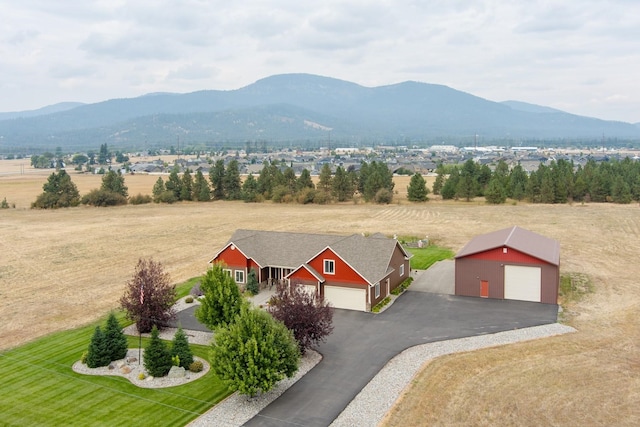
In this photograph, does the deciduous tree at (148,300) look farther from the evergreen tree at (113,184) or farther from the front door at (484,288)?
the evergreen tree at (113,184)

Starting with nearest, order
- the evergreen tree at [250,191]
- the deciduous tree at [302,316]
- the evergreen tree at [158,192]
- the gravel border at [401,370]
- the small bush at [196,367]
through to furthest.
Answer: the gravel border at [401,370] < the small bush at [196,367] < the deciduous tree at [302,316] < the evergreen tree at [158,192] < the evergreen tree at [250,191]

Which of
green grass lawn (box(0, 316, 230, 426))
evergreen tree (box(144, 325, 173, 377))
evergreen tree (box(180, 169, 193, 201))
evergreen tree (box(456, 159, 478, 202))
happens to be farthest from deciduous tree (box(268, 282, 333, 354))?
evergreen tree (box(180, 169, 193, 201))

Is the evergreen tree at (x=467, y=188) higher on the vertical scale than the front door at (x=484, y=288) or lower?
higher

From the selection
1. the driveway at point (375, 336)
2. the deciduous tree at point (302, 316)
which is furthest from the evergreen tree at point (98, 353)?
the driveway at point (375, 336)

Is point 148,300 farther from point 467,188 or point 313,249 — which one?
point 467,188

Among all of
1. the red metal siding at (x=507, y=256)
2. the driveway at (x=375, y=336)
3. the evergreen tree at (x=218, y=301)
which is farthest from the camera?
the red metal siding at (x=507, y=256)

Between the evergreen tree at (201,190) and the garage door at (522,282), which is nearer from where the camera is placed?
the garage door at (522,282)
